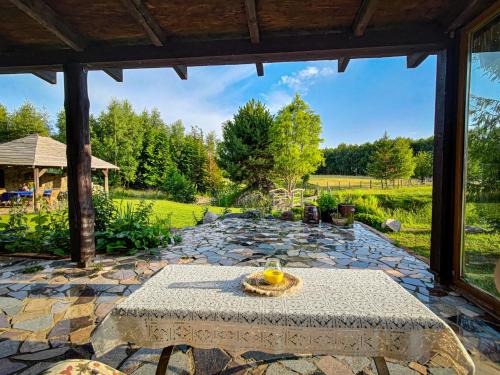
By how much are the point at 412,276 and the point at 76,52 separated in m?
5.10

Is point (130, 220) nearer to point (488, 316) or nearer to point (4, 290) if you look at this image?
point (4, 290)

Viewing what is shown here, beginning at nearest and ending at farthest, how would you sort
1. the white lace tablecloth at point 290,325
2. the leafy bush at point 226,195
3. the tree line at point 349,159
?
the white lace tablecloth at point 290,325 < the leafy bush at point 226,195 < the tree line at point 349,159

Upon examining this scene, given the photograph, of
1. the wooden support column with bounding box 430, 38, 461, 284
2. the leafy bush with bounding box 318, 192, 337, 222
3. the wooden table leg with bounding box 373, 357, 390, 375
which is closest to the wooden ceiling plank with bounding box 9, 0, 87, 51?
the wooden table leg with bounding box 373, 357, 390, 375

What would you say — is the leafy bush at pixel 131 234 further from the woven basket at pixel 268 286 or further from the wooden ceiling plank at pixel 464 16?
the wooden ceiling plank at pixel 464 16

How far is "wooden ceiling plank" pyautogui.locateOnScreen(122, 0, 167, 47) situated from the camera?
92.6 inches

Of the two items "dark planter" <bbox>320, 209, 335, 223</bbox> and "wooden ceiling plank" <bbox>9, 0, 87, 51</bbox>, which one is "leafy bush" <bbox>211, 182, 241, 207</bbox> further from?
"wooden ceiling plank" <bbox>9, 0, 87, 51</bbox>

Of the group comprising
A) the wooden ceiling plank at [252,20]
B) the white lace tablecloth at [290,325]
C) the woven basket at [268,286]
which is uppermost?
the wooden ceiling plank at [252,20]

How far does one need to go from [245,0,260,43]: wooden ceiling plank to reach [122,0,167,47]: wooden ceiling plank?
3.21ft

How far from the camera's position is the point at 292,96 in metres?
12.1

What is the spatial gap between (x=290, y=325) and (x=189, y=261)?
303 centimetres

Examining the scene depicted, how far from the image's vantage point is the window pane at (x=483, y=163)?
2.44m

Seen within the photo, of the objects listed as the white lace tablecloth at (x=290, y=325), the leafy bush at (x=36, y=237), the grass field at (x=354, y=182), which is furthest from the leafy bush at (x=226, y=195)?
the white lace tablecloth at (x=290, y=325)

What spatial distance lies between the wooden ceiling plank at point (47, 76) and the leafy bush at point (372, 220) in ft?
23.1

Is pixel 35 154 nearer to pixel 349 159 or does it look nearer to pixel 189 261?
pixel 189 261
